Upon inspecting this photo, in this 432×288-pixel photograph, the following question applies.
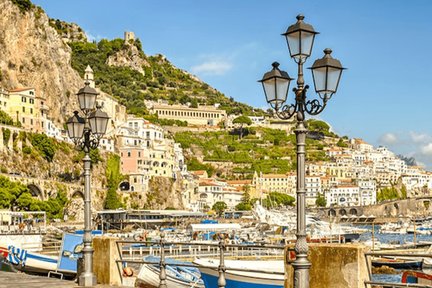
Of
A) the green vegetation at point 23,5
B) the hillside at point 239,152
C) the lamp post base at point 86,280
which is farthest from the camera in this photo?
the hillside at point 239,152

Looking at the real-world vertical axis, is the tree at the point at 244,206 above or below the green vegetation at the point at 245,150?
below

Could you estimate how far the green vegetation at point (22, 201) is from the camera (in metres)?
60.7

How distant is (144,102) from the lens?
168375 mm

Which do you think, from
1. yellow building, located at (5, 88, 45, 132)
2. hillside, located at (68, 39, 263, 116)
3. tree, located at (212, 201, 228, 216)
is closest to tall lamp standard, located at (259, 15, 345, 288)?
yellow building, located at (5, 88, 45, 132)

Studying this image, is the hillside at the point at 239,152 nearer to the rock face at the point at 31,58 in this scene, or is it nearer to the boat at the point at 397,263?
the rock face at the point at 31,58

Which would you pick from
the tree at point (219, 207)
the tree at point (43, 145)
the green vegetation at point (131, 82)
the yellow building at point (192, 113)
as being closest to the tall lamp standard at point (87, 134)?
the tree at point (43, 145)

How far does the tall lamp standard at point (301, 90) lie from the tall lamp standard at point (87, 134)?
5.51 metres

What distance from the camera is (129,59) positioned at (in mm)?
184750

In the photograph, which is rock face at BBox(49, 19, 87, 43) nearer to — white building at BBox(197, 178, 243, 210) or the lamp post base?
white building at BBox(197, 178, 243, 210)

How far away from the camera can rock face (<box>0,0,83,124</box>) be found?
81688mm

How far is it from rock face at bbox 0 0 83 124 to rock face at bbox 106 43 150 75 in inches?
3444

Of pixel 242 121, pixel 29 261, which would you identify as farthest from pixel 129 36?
pixel 29 261

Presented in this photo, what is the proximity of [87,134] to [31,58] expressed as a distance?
245 feet

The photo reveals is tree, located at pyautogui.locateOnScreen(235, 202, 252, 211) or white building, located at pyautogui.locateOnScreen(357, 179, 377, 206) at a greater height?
white building, located at pyautogui.locateOnScreen(357, 179, 377, 206)
